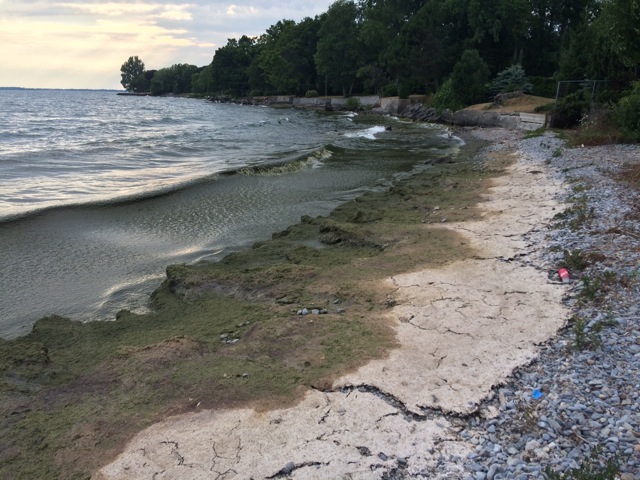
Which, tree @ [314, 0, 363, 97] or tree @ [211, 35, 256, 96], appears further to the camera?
tree @ [211, 35, 256, 96]

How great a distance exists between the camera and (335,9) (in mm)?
78875

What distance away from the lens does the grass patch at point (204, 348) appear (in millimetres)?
4336

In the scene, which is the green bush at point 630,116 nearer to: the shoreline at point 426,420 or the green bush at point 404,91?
the shoreline at point 426,420

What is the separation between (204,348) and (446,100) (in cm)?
4544

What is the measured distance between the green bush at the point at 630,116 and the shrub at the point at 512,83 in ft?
84.5

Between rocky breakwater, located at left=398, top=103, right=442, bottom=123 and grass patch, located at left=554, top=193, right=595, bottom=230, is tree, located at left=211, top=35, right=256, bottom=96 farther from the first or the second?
grass patch, located at left=554, top=193, right=595, bottom=230

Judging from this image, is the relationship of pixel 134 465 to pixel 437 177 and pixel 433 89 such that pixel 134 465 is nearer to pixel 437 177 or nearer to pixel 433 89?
pixel 437 177

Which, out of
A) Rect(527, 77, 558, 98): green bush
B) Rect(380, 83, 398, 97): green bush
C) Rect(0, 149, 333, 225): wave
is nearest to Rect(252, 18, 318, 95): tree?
Rect(380, 83, 398, 97): green bush

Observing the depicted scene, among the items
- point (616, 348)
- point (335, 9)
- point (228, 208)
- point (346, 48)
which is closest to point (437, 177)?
point (228, 208)

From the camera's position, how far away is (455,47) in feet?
187

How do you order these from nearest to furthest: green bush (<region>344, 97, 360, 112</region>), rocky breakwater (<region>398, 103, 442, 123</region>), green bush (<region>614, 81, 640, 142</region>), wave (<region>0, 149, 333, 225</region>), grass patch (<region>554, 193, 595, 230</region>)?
1. grass patch (<region>554, 193, 595, 230</region>)
2. wave (<region>0, 149, 333, 225</region>)
3. green bush (<region>614, 81, 640, 142</region>)
4. rocky breakwater (<region>398, 103, 442, 123</region>)
5. green bush (<region>344, 97, 360, 112</region>)

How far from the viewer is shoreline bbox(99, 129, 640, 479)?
11.7 ft

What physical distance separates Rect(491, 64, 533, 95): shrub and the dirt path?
39210mm

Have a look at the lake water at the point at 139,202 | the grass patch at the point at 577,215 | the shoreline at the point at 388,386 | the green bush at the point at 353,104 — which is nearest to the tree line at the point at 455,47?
the green bush at the point at 353,104
